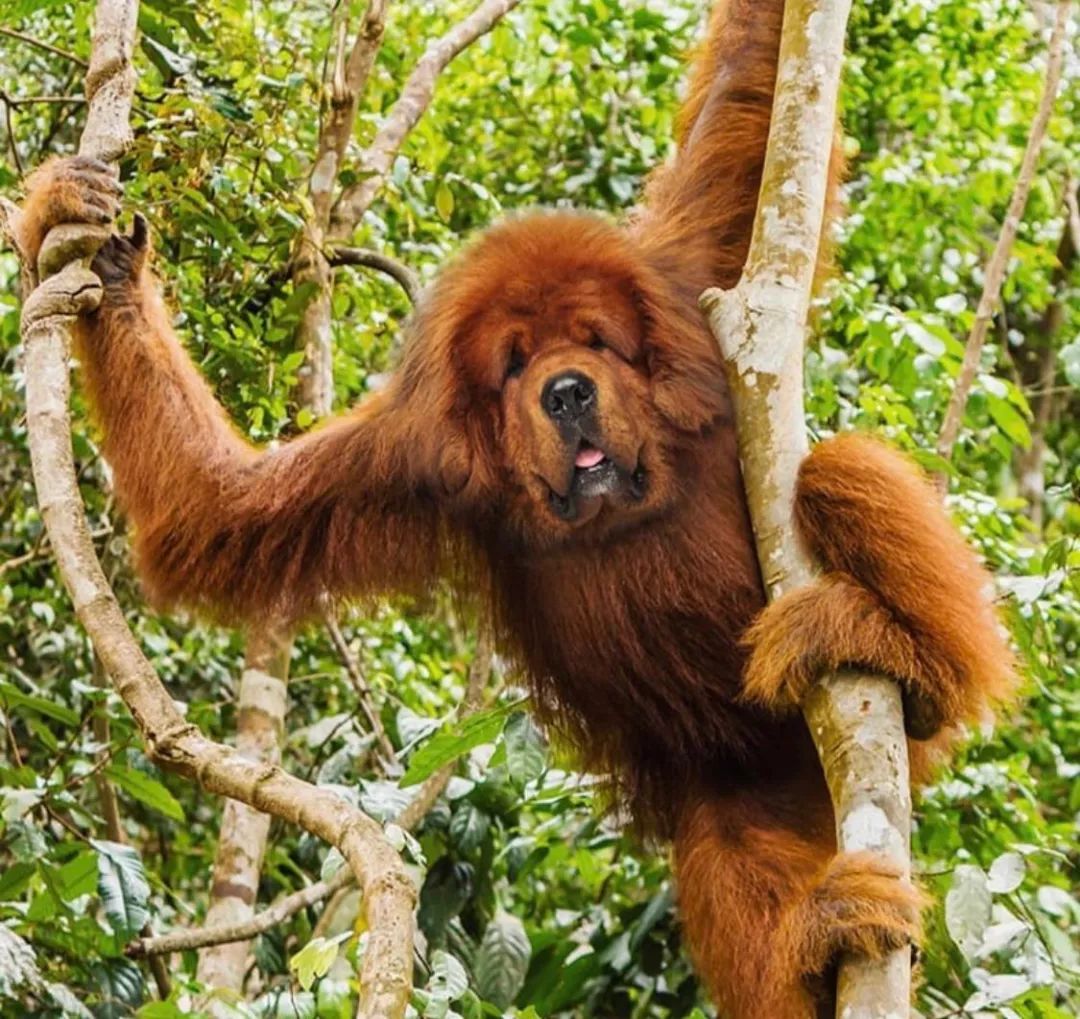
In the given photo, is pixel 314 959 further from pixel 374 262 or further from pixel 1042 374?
pixel 1042 374

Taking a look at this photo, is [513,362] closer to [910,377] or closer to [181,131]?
[181,131]

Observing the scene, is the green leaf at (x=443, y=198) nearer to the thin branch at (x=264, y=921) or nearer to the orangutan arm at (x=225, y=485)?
the orangutan arm at (x=225, y=485)

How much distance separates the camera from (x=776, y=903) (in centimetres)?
428

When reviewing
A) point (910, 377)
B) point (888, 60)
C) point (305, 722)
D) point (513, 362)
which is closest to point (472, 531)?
point (513, 362)

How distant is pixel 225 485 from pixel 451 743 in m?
1.11

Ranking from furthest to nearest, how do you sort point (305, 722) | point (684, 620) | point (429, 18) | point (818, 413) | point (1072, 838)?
point (429, 18), point (305, 722), point (1072, 838), point (818, 413), point (684, 620)

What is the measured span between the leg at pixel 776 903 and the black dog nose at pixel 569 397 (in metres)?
1.17

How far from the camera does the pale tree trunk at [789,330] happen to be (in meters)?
3.62

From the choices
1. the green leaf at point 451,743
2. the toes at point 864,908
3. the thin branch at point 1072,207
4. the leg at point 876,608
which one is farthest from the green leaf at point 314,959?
the thin branch at point 1072,207

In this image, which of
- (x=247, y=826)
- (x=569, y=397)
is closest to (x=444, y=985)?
(x=569, y=397)

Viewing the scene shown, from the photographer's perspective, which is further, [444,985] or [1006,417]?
[1006,417]

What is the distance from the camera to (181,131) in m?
5.44

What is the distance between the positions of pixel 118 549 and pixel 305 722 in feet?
5.28

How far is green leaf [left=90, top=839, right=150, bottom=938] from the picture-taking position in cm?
477
